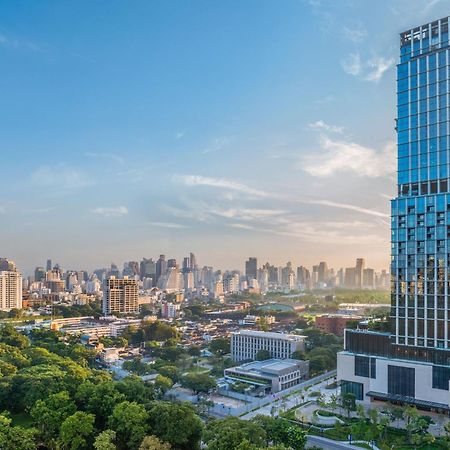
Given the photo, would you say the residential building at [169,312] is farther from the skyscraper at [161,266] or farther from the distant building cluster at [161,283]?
the skyscraper at [161,266]

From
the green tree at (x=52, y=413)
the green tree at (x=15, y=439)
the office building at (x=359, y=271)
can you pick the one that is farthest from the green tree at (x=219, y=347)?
the office building at (x=359, y=271)

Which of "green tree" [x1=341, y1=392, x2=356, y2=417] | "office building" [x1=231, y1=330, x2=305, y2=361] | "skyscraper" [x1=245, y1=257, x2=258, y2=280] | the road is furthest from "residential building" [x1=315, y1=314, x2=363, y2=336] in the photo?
"skyscraper" [x1=245, y1=257, x2=258, y2=280]

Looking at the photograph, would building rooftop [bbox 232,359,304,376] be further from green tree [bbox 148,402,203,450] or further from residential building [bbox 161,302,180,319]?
residential building [bbox 161,302,180,319]

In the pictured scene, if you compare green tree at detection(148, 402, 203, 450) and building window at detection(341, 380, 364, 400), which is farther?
building window at detection(341, 380, 364, 400)

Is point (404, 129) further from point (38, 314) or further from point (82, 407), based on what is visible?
point (38, 314)

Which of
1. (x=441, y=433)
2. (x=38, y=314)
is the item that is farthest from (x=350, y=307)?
(x=38, y=314)

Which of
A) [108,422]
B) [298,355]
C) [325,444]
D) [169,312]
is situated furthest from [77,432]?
[169,312]

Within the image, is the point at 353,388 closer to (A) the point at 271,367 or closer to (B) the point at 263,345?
(A) the point at 271,367
